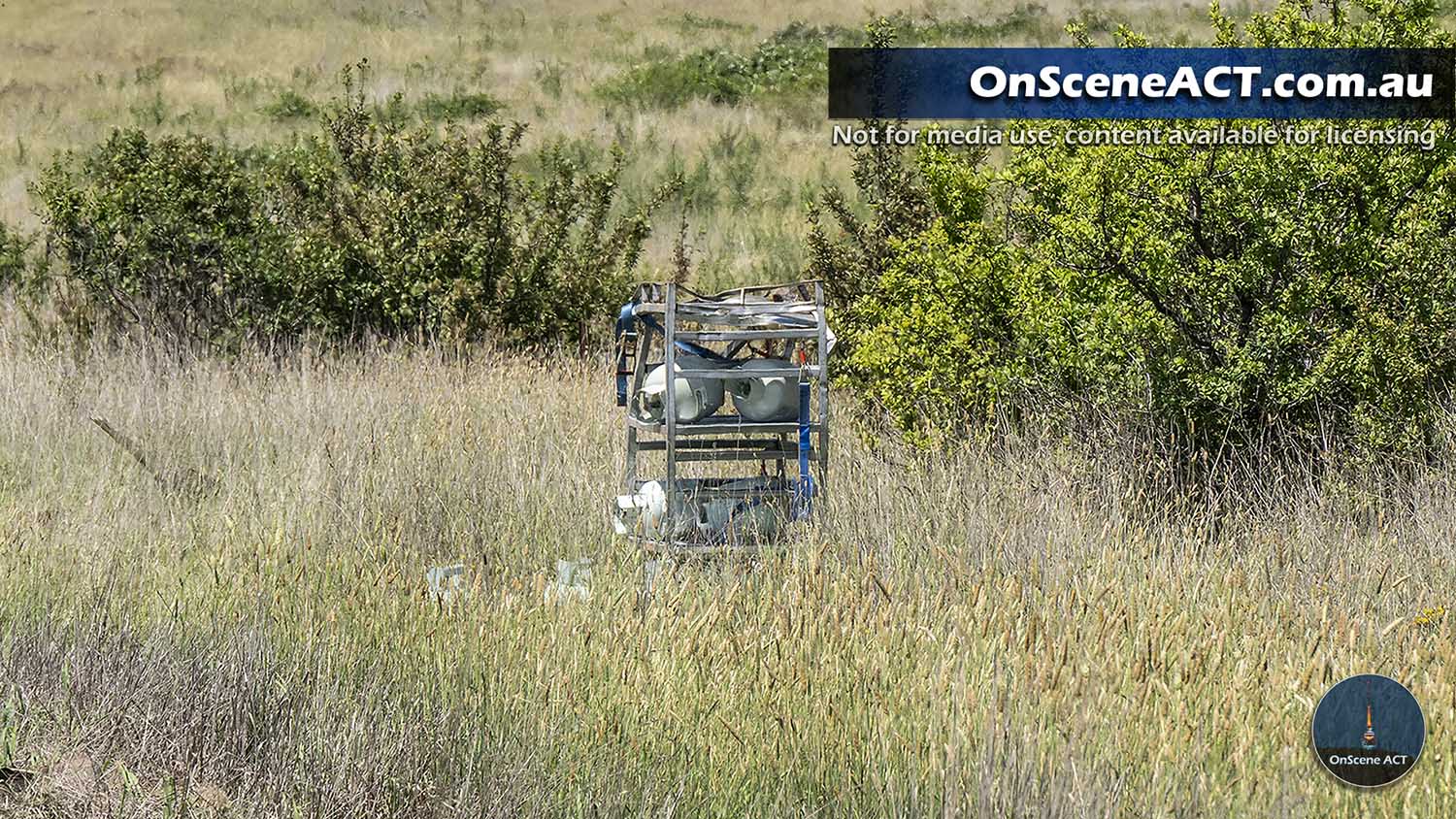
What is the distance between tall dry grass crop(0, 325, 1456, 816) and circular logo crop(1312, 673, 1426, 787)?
5cm

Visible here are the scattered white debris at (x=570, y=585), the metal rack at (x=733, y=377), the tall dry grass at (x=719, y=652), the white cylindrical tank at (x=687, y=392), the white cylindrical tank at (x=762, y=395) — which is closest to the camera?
the tall dry grass at (x=719, y=652)

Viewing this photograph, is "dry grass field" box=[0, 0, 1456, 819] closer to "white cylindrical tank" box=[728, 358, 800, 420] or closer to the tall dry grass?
the tall dry grass

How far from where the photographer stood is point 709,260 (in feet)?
46.2

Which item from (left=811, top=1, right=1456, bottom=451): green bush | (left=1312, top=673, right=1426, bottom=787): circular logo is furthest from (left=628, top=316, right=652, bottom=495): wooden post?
(left=1312, top=673, right=1426, bottom=787): circular logo

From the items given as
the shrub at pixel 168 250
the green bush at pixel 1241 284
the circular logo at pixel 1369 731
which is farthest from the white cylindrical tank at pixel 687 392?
the shrub at pixel 168 250

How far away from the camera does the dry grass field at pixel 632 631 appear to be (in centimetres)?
273

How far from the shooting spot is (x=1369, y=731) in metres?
2.56

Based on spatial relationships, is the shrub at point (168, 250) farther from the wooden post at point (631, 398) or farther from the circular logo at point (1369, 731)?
the circular logo at point (1369, 731)

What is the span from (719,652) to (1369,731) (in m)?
1.43

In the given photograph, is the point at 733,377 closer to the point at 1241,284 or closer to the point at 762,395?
the point at 762,395

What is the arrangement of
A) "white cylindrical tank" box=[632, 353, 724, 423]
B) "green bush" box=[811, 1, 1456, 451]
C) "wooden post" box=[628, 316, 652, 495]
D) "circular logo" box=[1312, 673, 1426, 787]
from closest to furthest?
1. "circular logo" box=[1312, 673, 1426, 787]
2. "white cylindrical tank" box=[632, 353, 724, 423]
3. "wooden post" box=[628, 316, 652, 495]
4. "green bush" box=[811, 1, 1456, 451]

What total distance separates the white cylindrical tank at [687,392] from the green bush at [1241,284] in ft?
5.49

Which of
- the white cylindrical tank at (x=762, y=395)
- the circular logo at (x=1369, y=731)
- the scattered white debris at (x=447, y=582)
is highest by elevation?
the white cylindrical tank at (x=762, y=395)

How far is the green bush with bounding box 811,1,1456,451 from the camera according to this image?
5.62m
